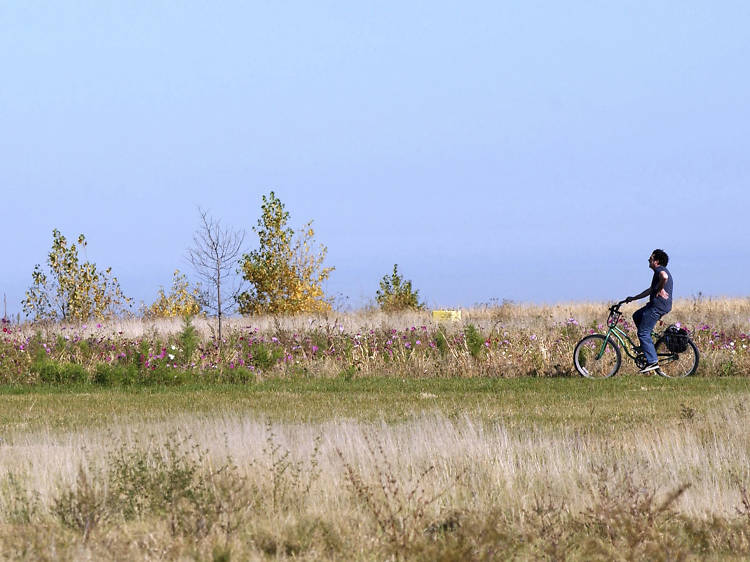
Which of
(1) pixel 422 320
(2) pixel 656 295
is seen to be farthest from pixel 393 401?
(1) pixel 422 320

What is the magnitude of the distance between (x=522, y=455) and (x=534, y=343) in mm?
9098

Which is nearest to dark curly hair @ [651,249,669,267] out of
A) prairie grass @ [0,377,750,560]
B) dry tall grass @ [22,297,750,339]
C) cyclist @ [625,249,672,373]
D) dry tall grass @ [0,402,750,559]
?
cyclist @ [625,249,672,373]

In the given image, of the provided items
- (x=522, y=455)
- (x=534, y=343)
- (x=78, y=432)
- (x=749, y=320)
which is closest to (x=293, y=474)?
(x=522, y=455)

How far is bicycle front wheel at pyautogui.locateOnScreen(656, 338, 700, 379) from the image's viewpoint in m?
15.4

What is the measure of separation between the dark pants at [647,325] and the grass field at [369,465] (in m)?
0.49

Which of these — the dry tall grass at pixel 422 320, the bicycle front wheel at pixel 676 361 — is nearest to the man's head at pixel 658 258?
the bicycle front wheel at pixel 676 361

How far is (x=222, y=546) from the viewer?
5234 millimetres

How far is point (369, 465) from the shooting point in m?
7.18

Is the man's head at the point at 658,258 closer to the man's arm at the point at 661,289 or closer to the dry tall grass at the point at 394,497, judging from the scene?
the man's arm at the point at 661,289

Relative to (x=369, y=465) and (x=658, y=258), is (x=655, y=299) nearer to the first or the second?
(x=658, y=258)

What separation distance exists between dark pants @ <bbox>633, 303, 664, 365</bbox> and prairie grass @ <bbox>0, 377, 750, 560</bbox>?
162 inches

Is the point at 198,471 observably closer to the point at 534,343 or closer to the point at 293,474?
the point at 293,474

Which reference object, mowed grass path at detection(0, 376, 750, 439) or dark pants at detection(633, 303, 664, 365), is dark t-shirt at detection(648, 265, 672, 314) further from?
mowed grass path at detection(0, 376, 750, 439)

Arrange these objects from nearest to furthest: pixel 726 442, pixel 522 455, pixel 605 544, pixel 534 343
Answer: pixel 605 544 < pixel 522 455 < pixel 726 442 < pixel 534 343
